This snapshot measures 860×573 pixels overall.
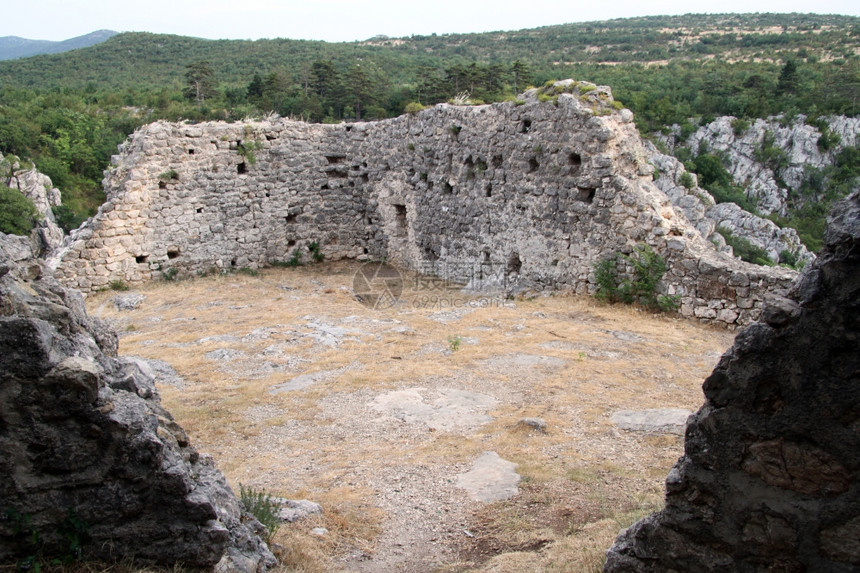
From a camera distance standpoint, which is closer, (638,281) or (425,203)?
(638,281)

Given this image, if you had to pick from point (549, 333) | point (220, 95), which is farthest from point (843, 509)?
point (220, 95)

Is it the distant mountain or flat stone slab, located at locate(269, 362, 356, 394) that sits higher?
the distant mountain

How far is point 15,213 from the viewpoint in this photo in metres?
22.2

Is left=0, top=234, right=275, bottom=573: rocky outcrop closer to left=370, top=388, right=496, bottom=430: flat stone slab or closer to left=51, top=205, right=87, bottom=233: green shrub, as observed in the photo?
left=370, top=388, right=496, bottom=430: flat stone slab

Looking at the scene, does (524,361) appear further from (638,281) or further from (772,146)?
(772,146)

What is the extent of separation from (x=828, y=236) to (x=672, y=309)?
700cm

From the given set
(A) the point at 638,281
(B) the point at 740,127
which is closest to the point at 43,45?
(B) the point at 740,127

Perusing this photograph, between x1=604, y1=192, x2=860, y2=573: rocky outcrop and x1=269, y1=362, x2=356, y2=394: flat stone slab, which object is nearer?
x1=604, y1=192, x2=860, y2=573: rocky outcrop

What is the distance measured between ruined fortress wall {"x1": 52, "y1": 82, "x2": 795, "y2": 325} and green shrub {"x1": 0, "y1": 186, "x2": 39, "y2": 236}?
36.0 ft

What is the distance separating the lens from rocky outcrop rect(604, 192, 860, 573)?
264 centimetres

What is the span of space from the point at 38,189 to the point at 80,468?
27.2m

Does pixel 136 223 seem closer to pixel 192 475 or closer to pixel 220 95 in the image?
pixel 192 475

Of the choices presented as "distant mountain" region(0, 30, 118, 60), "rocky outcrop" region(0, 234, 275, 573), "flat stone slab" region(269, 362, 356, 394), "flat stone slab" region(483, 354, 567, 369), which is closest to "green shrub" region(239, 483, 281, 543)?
"rocky outcrop" region(0, 234, 275, 573)

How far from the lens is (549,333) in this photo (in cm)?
888
